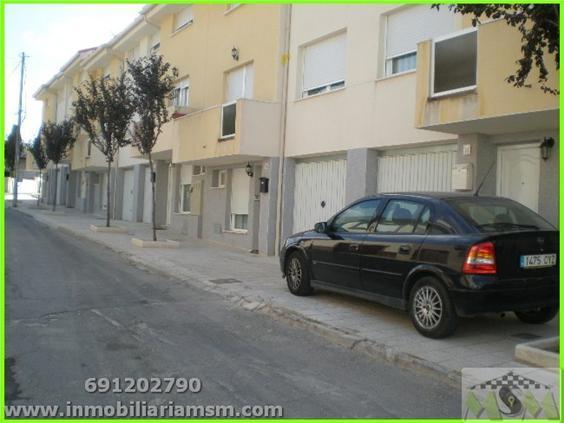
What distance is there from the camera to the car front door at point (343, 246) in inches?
285

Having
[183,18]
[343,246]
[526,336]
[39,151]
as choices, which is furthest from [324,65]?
[39,151]

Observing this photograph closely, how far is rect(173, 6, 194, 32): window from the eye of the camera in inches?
784

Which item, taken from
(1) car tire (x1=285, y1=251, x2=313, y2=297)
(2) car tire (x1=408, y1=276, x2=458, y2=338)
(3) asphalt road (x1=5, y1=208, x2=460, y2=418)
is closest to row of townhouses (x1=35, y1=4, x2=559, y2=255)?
(1) car tire (x1=285, y1=251, x2=313, y2=297)

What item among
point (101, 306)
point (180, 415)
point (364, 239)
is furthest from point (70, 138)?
point (180, 415)

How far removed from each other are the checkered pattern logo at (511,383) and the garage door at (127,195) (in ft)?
76.8

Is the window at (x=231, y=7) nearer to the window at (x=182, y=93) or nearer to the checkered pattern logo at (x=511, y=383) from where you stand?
the window at (x=182, y=93)

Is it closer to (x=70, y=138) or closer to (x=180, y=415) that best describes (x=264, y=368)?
(x=180, y=415)

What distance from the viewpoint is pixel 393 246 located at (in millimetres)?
6570

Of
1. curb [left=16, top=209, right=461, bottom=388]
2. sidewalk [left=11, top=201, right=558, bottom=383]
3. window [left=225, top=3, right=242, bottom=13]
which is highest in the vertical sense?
window [left=225, top=3, right=242, bottom=13]

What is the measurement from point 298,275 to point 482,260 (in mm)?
3403

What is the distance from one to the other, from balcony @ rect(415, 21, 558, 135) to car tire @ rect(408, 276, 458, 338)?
2.93 metres

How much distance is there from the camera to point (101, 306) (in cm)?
792

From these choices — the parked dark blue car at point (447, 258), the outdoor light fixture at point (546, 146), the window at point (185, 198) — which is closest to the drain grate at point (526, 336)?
the parked dark blue car at point (447, 258)

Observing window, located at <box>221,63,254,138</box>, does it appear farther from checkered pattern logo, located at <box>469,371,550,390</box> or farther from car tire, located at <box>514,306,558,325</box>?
checkered pattern logo, located at <box>469,371,550,390</box>
